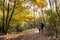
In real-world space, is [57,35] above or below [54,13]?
below

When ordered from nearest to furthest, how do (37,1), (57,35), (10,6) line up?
1. (57,35)
2. (37,1)
3. (10,6)

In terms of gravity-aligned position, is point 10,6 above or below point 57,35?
above

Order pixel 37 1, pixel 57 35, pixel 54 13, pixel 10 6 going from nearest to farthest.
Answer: pixel 57 35
pixel 54 13
pixel 37 1
pixel 10 6

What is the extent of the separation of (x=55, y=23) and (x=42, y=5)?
7.61m

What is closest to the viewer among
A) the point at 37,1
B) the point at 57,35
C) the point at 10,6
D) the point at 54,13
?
the point at 57,35

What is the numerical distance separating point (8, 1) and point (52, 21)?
397 inches

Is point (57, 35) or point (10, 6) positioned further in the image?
point (10, 6)

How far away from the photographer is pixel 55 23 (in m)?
20.6

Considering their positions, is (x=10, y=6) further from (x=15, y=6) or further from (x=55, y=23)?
(x=55, y=23)

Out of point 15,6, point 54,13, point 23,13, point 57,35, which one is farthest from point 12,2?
point 57,35

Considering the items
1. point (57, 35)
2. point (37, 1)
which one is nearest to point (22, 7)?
point (37, 1)

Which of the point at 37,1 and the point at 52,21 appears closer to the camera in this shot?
the point at 52,21

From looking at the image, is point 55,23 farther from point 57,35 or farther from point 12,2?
point 12,2

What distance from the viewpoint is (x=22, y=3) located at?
27922 millimetres
